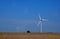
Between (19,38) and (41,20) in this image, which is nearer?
(19,38)

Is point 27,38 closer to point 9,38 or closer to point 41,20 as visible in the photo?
point 9,38

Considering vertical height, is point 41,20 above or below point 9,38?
above

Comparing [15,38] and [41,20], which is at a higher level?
[41,20]

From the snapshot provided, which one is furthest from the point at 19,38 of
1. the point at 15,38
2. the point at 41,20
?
the point at 41,20

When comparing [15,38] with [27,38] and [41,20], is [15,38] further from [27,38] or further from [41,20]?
[41,20]

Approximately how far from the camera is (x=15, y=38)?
36.5 metres

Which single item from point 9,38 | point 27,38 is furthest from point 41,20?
point 9,38

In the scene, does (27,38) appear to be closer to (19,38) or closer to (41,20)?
(19,38)

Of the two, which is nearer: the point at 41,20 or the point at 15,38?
the point at 15,38

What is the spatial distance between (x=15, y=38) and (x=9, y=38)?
129 centimetres

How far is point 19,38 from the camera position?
36562 mm

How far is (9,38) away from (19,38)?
191 centimetres

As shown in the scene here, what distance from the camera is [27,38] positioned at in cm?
3709

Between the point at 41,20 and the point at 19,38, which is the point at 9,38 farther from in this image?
the point at 41,20
